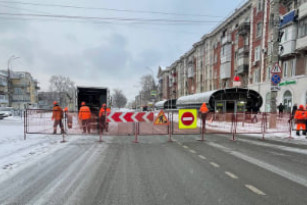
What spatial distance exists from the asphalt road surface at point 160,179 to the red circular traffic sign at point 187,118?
325cm

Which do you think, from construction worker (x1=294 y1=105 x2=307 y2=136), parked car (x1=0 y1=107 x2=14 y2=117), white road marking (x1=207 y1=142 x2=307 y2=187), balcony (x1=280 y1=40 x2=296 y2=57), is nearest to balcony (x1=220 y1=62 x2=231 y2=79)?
balcony (x1=280 y1=40 x2=296 y2=57)

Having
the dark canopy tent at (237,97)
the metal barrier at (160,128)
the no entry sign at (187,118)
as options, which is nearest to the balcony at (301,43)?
the dark canopy tent at (237,97)

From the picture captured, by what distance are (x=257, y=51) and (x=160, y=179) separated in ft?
90.4

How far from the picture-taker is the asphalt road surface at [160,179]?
323cm

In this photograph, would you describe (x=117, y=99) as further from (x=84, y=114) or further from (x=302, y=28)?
(x=84, y=114)

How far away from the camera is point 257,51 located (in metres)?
25.9

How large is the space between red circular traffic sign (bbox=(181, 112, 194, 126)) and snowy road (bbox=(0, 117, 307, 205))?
10.2ft

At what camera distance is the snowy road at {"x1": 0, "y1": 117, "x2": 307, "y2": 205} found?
3.24 m

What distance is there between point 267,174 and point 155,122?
5.71 m

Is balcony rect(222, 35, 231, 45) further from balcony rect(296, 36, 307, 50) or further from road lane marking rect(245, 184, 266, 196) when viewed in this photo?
road lane marking rect(245, 184, 266, 196)

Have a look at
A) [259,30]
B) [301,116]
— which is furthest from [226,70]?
[301,116]

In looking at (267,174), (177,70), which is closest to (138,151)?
(267,174)

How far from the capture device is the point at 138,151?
22.1ft

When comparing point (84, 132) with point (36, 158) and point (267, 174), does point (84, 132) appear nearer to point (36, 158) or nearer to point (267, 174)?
point (36, 158)
